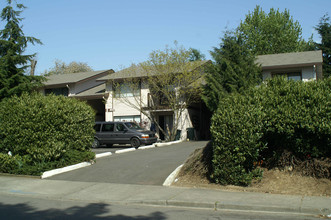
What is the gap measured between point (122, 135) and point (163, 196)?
14.1 metres

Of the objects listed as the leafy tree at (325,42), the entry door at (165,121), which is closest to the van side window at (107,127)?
the entry door at (165,121)

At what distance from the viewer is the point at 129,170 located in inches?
497

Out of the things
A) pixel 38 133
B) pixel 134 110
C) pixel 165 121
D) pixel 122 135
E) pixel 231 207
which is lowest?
pixel 231 207

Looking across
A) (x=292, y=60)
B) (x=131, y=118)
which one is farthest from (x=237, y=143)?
(x=131, y=118)

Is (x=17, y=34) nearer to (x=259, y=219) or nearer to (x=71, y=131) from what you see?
(x=71, y=131)

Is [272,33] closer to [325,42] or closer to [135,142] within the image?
[325,42]

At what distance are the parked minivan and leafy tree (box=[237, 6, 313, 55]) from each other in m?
28.5

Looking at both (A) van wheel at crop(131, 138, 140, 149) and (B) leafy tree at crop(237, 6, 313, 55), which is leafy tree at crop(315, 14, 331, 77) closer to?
(B) leafy tree at crop(237, 6, 313, 55)

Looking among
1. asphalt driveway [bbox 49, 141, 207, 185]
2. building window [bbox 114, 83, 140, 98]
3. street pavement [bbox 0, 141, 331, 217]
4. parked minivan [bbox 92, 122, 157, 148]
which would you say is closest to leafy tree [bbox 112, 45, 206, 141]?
building window [bbox 114, 83, 140, 98]

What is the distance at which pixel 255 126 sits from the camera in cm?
881

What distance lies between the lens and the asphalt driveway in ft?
37.0

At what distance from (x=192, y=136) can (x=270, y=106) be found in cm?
1907

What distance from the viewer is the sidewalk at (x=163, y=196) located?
7273 mm

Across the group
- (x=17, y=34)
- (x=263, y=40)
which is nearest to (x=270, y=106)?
(x=17, y=34)
